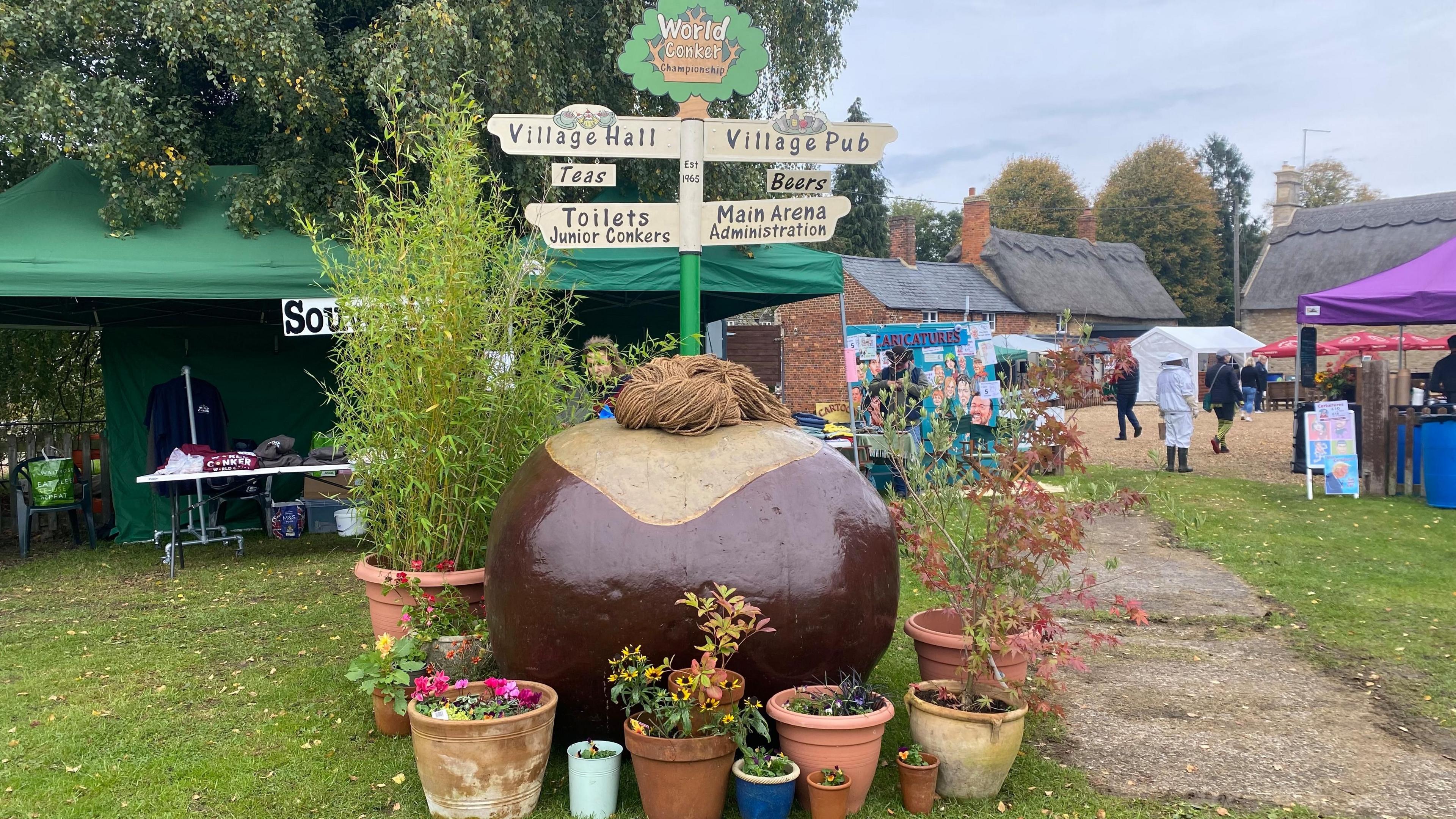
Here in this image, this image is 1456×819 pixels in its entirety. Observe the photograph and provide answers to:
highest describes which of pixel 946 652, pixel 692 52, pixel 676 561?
pixel 692 52

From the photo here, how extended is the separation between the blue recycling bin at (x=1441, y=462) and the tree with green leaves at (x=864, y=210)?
91.2 ft

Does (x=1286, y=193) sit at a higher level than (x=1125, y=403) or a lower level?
higher

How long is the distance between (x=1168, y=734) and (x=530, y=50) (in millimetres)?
7001

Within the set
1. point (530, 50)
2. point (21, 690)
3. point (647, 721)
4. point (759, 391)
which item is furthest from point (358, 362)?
point (530, 50)

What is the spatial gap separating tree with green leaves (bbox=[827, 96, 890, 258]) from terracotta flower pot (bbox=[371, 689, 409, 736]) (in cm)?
3418

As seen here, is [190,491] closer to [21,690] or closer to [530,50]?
[21,690]

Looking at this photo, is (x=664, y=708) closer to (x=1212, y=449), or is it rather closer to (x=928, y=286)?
(x=1212, y=449)

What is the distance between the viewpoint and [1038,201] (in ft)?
168

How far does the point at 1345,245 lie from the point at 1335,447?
105 ft

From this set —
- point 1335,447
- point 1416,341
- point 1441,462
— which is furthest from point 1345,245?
point 1441,462

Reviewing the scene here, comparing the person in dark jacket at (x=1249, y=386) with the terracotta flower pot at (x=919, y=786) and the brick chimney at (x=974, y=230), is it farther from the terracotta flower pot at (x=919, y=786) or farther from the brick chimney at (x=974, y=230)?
the terracotta flower pot at (x=919, y=786)


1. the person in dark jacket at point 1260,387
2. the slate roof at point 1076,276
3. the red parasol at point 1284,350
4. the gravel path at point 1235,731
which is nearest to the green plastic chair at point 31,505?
the gravel path at point 1235,731

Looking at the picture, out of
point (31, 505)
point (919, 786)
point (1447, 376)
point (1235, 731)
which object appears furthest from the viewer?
point (1447, 376)

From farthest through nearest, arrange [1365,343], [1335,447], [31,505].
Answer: [1365,343] < [1335,447] < [31,505]
